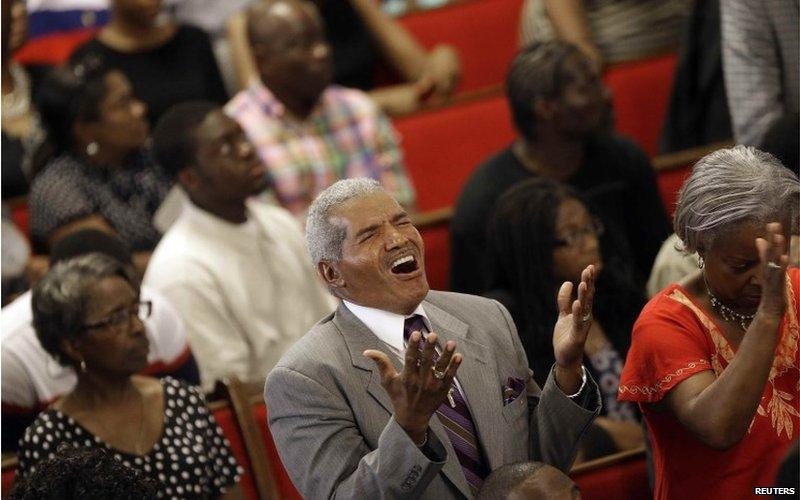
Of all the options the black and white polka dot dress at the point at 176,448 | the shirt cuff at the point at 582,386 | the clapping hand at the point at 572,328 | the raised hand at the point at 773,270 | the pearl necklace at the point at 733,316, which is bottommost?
the black and white polka dot dress at the point at 176,448

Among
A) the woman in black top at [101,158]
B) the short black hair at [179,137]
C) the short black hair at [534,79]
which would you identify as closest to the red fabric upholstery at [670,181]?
the short black hair at [534,79]

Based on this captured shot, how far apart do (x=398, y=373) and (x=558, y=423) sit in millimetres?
252

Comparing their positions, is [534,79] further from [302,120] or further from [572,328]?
Result: [572,328]

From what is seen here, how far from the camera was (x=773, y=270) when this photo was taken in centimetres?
166

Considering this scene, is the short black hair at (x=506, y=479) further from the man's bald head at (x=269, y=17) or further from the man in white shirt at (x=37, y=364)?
the man's bald head at (x=269, y=17)

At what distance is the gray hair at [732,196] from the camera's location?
179 centimetres

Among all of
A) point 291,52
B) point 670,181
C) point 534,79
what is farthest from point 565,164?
point 291,52

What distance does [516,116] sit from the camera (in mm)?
3252

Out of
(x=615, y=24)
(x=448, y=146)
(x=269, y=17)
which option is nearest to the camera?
(x=269, y=17)

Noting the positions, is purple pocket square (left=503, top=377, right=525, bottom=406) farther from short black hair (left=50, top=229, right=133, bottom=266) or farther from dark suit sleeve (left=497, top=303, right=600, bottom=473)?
short black hair (left=50, top=229, right=133, bottom=266)

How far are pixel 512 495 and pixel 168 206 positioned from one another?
188cm

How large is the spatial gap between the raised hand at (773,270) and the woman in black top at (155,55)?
250 centimetres

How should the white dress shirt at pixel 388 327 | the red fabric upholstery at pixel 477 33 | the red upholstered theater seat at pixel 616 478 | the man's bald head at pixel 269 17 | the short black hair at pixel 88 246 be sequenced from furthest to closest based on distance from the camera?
the red fabric upholstery at pixel 477 33
the man's bald head at pixel 269 17
the short black hair at pixel 88 246
the red upholstered theater seat at pixel 616 478
the white dress shirt at pixel 388 327

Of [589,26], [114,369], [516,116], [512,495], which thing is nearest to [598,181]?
[516,116]
